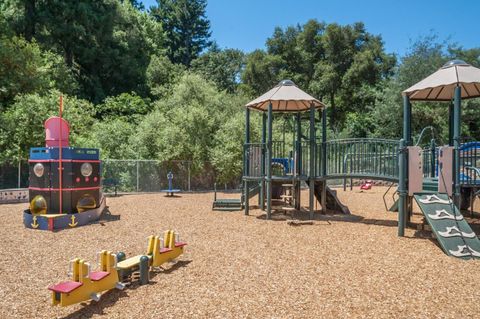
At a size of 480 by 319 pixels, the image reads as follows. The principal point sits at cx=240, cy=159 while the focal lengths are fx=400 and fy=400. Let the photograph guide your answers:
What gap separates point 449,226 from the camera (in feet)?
25.1

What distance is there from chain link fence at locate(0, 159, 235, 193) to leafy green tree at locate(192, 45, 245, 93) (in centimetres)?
2301

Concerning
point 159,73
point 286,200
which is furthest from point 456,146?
point 159,73

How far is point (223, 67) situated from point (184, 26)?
15051mm

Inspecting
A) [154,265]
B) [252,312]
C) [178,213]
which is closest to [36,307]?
[154,265]

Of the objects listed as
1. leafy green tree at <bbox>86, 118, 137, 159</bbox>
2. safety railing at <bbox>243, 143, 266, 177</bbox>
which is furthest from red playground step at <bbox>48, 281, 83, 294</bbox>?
leafy green tree at <bbox>86, 118, 137, 159</bbox>

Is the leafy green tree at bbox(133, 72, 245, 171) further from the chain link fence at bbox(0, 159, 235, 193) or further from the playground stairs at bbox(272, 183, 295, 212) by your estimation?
the playground stairs at bbox(272, 183, 295, 212)

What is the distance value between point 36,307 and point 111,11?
37.6 meters

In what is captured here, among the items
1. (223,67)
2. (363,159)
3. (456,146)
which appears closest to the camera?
(456,146)

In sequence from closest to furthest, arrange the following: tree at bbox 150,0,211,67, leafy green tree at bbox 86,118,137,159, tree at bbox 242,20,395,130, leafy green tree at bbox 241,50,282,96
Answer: leafy green tree at bbox 86,118,137,159 < tree at bbox 242,20,395,130 < leafy green tree at bbox 241,50,282,96 < tree at bbox 150,0,211,67

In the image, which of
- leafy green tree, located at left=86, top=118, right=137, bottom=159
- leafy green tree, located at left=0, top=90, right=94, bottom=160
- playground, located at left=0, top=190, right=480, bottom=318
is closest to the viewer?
playground, located at left=0, top=190, right=480, bottom=318

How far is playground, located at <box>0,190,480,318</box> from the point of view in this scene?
4.48 m

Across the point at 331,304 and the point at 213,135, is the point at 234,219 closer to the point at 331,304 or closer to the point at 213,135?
the point at 331,304

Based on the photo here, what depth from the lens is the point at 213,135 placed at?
22266 millimetres

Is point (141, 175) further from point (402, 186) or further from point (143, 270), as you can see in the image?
point (143, 270)
